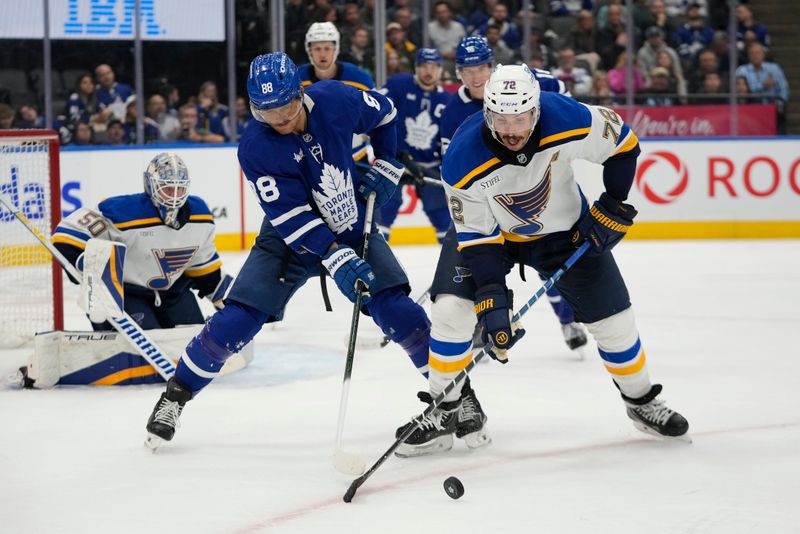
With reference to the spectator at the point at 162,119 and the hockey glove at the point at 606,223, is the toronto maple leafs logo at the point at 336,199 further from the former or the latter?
the spectator at the point at 162,119

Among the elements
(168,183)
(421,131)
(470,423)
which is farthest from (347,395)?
(421,131)

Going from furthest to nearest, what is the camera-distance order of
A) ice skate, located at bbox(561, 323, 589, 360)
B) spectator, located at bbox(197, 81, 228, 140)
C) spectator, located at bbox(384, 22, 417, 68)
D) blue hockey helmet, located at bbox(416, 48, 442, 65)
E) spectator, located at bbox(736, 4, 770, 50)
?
spectator, located at bbox(736, 4, 770, 50) < spectator, located at bbox(384, 22, 417, 68) < spectator, located at bbox(197, 81, 228, 140) < blue hockey helmet, located at bbox(416, 48, 442, 65) < ice skate, located at bbox(561, 323, 589, 360)

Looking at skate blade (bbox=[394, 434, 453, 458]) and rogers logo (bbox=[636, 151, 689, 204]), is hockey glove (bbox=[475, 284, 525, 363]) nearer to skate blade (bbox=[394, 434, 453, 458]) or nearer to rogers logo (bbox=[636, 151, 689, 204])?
skate blade (bbox=[394, 434, 453, 458])

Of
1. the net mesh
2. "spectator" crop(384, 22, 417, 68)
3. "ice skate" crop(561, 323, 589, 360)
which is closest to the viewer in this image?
"ice skate" crop(561, 323, 589, 360)

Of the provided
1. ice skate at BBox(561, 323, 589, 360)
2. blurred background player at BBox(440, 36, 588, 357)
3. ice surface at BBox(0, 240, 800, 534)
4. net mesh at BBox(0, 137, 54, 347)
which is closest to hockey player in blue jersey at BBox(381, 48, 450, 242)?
blurred background player at BBox(440, 36, 588, 357)

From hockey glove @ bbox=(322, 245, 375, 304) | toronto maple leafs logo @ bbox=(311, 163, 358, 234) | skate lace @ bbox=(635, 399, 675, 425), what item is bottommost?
skate lace @ bbox=(635, 399, 675, 425)

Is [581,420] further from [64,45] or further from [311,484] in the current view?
[64,45]

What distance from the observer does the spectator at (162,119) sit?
8.01 m

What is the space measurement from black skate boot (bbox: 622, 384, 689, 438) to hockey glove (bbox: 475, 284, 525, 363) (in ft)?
1.71

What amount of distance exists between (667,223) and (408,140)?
342 cm

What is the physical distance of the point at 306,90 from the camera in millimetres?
3127

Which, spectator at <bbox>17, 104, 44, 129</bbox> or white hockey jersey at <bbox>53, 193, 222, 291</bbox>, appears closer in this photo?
white hockey jersey at <bbox>53, 193, 222, 291</bbox>

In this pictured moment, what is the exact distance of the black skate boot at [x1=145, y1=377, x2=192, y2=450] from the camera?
3070 millimetres

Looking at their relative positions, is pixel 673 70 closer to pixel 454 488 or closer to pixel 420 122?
pixel 420 122
